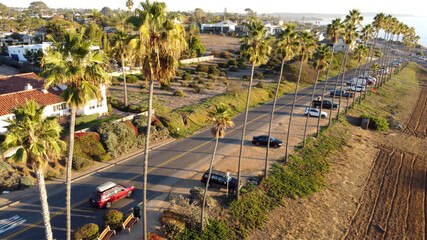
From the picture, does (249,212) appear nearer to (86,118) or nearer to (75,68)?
(75,68)

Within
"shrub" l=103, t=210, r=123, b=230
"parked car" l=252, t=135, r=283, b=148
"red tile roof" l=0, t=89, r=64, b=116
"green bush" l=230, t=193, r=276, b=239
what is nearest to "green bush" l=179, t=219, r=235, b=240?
"green bush" l=230, t=193, r=276, b=239

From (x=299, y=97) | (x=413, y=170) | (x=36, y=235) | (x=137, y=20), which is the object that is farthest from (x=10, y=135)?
(x=299, y=97)

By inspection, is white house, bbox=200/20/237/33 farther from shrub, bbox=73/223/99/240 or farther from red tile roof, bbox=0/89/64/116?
shrub, bbox=73/223/99/240

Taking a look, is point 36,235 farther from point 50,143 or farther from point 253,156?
point 253,156

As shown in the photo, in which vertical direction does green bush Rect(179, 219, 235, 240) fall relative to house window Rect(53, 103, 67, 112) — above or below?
below

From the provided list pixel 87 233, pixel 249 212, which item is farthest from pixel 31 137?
pixel 249 212
